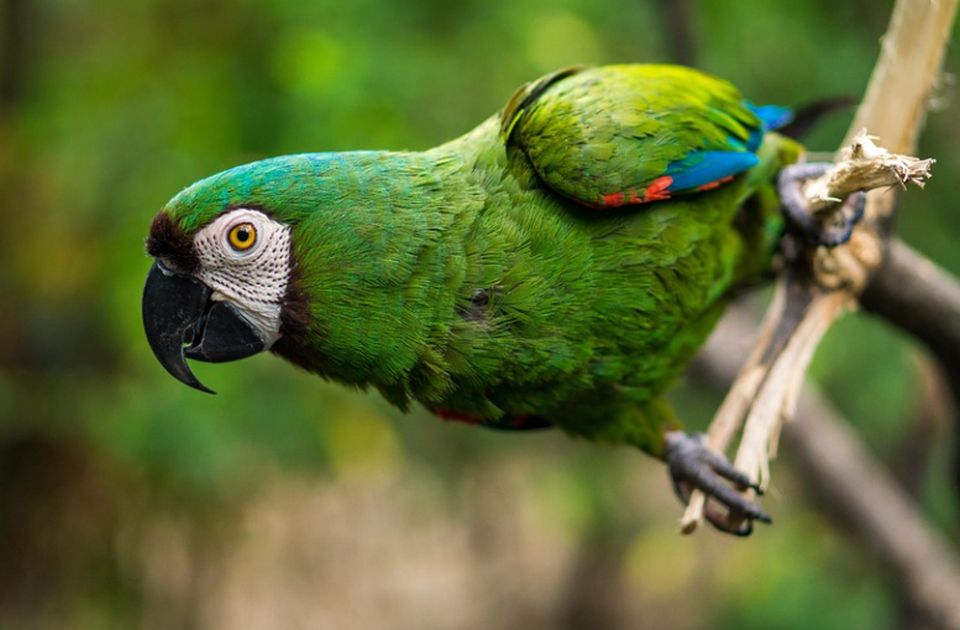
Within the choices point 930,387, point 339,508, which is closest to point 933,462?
point 930,387

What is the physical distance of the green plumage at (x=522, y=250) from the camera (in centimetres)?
158

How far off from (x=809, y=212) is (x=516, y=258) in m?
0.68

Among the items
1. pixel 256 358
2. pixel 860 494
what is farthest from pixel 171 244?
pixel 860 494

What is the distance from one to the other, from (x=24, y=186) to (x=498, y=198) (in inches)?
105

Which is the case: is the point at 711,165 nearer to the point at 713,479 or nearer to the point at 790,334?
the point at 790,334

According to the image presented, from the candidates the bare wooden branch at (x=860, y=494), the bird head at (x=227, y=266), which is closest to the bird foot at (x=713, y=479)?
the bird head at (x=227, y=266)

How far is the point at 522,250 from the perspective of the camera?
1705mm

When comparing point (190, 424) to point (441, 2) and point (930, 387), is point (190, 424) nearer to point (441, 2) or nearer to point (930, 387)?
point (441, 2)

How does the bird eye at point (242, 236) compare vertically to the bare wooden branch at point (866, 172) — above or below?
below

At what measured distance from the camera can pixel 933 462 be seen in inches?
178

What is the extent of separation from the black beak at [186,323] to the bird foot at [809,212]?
116 centimetres

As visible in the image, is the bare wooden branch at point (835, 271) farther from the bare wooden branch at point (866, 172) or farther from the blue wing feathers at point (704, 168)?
the blue wing feathers at point (704, 168)

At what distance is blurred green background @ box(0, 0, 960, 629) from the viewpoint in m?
3.17

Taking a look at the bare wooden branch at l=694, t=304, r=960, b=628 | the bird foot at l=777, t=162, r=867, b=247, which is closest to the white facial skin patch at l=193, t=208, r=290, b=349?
the bird foot at l=777, t=162, r=867, b=247
